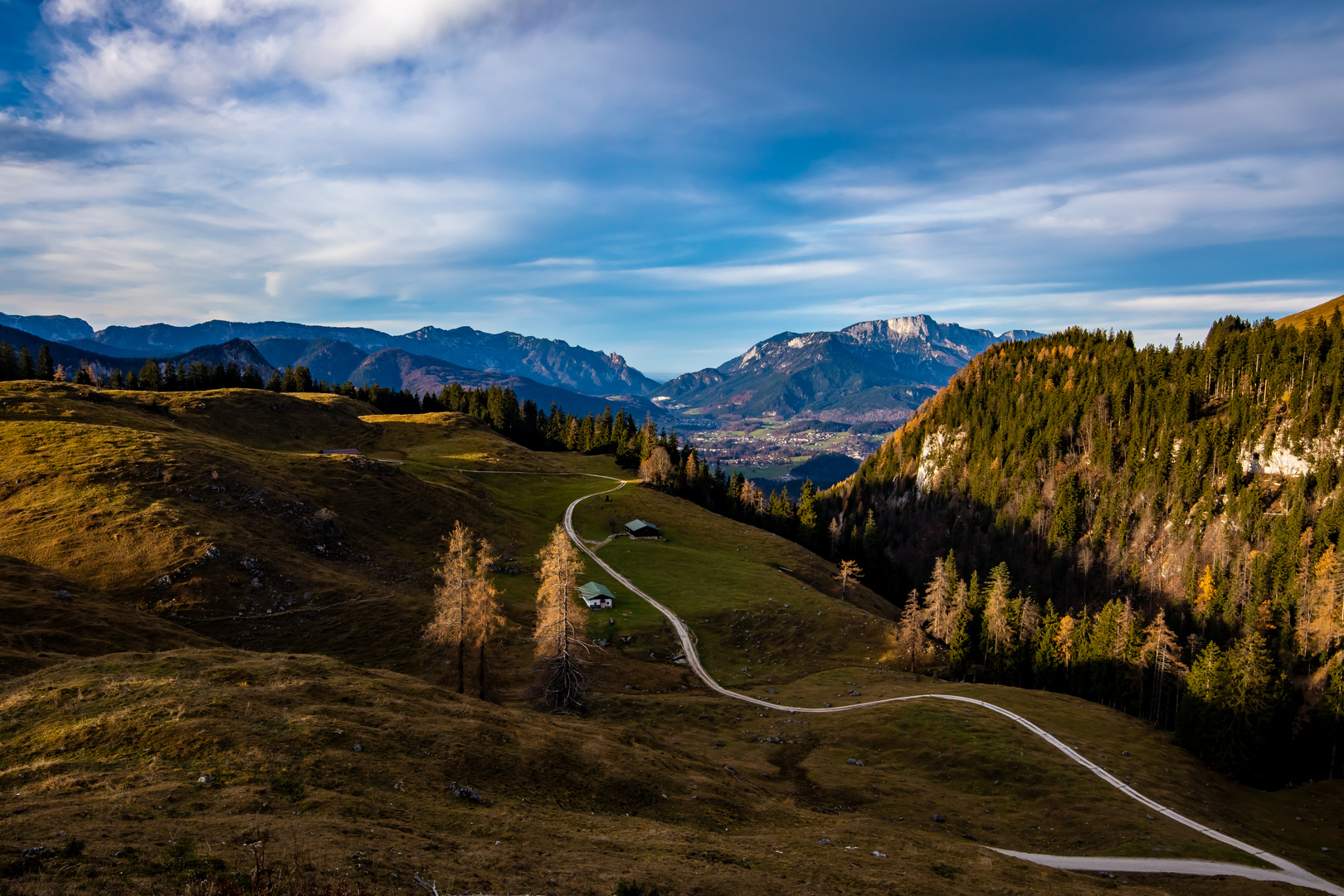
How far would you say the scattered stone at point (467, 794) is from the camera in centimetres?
2664

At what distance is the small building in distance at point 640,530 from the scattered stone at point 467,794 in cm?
9546

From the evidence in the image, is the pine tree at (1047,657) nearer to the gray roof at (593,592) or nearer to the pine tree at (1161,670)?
the pine tree at (1161,670)

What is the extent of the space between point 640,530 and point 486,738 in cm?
9003

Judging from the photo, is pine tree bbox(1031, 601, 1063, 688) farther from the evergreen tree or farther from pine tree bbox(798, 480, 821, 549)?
the evergreen tree

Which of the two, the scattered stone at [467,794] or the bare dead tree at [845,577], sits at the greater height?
the scattered stone at [467,794]

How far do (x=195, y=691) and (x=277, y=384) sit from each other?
A: 187910 millimetres

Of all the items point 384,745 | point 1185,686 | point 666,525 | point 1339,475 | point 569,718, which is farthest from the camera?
point 1339,475

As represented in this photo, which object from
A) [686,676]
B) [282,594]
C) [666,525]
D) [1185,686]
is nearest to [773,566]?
[666,525]

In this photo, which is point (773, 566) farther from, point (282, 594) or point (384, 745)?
point (384, 745)

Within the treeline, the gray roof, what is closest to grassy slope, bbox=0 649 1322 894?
the treeline

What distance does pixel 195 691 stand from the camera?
29578 millimetres

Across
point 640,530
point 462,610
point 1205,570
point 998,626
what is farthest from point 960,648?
point 1205,570

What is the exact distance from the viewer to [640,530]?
404 feet

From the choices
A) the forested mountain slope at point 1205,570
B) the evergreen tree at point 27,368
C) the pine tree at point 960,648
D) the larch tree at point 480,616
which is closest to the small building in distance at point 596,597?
the larch tree at point 480,616
